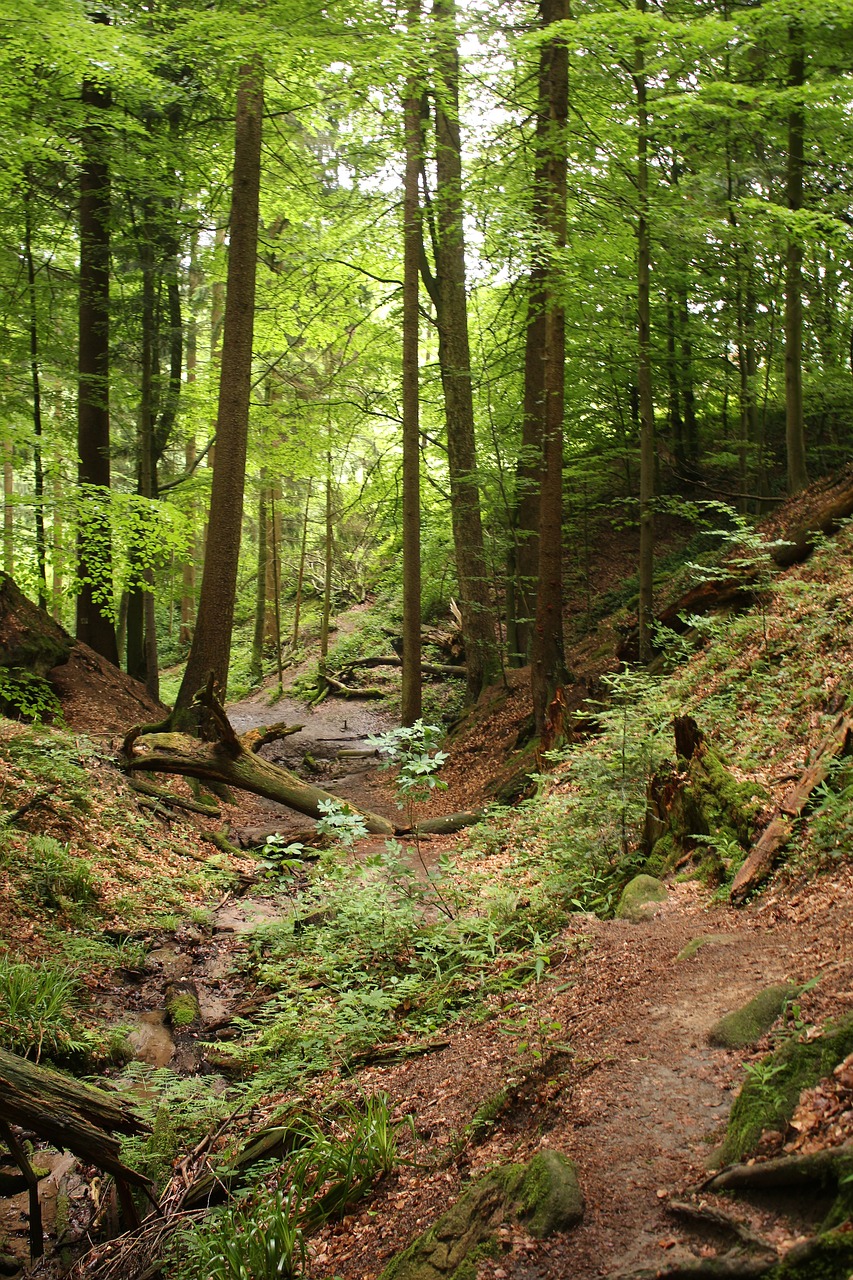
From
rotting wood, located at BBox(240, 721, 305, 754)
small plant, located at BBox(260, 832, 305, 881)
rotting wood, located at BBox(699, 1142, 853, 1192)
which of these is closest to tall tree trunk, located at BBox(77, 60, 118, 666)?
rotting wood, located at BBox(240, 721, 305, 754)

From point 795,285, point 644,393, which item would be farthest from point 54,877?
point 795,285

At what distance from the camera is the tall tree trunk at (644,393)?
11.1 metres

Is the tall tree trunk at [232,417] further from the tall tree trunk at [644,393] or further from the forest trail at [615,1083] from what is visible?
the forest trail at [615,1083]

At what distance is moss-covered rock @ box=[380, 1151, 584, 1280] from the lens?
267 cm

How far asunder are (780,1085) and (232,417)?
1037cm

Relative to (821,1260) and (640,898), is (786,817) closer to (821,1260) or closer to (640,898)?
(640,898)

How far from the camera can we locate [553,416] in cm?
1112

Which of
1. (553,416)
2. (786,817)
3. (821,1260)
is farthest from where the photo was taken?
(553,416)

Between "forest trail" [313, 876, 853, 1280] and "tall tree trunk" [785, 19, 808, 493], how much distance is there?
10.3 meters

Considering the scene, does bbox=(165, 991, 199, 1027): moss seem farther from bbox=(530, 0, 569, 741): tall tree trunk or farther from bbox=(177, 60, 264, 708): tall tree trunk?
bbox=(530, 0, 569, 741): tall tree trunk

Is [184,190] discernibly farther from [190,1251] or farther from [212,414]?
[190,1251]

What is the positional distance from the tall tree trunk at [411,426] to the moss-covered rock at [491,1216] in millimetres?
11124

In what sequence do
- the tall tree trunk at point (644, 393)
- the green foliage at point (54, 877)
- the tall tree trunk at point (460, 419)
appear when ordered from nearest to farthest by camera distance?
the green foliage at point (54, 877) < the tall tree trunk at point (644, 393) < the tall tree trunk at point (460, 419)

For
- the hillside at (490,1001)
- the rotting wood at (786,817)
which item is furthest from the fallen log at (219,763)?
the rotting wood at (786,817)
